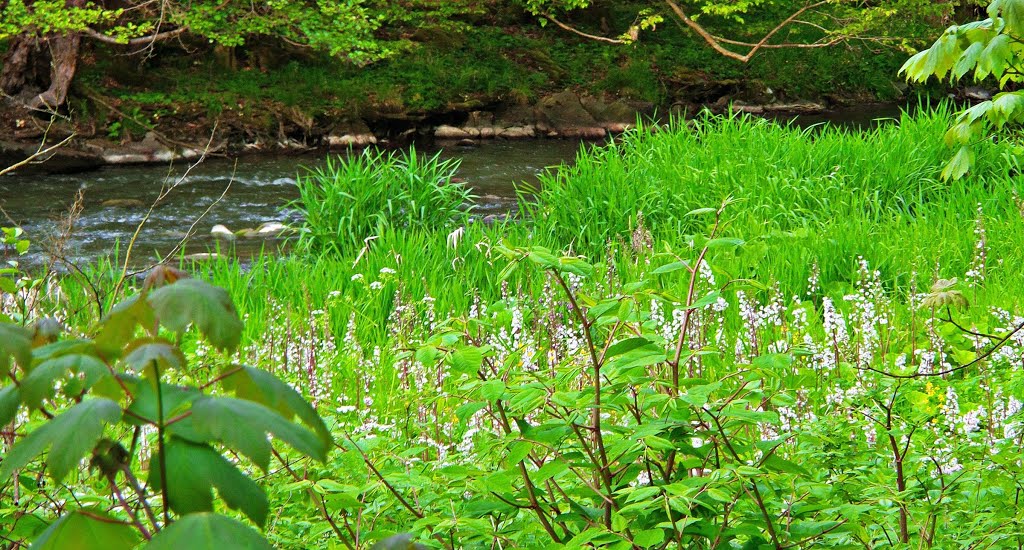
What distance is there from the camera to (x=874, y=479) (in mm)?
1942

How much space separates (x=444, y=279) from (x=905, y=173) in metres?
3.87

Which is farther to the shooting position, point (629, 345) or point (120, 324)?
point (629, 345)

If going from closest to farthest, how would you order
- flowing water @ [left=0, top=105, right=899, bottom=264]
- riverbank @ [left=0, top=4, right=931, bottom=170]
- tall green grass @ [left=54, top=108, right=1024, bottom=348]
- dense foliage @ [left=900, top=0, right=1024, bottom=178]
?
1. dense foliage @ [left=900, top=0, right=1024, bottom=178]
2. tall green grass @ [left=54, top=108, right=1024, bottom=348]
3. flowing water @ [left=0, top=105, right=899, bottom=264]
4. riverbank @ [left=0, top=4, right=931, bottom=170]

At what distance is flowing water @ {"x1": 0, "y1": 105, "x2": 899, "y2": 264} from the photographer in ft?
30.4

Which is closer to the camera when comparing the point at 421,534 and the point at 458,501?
the point at 421,534

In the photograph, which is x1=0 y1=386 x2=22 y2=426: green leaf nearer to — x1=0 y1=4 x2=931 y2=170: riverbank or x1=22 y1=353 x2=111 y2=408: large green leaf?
x1=22 y1=353 x2=111 y2=408: large green leaf

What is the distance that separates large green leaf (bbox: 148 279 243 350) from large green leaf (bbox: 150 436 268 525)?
0.10 meters

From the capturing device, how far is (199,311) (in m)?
0.86

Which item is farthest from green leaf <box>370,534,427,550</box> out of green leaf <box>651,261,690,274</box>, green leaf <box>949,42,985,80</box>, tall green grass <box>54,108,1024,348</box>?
tall green grass <box>54,108,1024,348</box>

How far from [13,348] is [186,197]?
1130 cm

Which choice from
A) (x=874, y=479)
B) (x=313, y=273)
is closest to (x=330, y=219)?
(x=313, y=273)

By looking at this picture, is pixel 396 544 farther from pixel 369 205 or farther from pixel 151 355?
pixel 369 205

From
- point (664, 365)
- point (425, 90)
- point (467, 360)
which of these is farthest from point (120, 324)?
point (425, 90)

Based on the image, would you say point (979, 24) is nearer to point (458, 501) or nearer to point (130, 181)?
point (458, 501)
